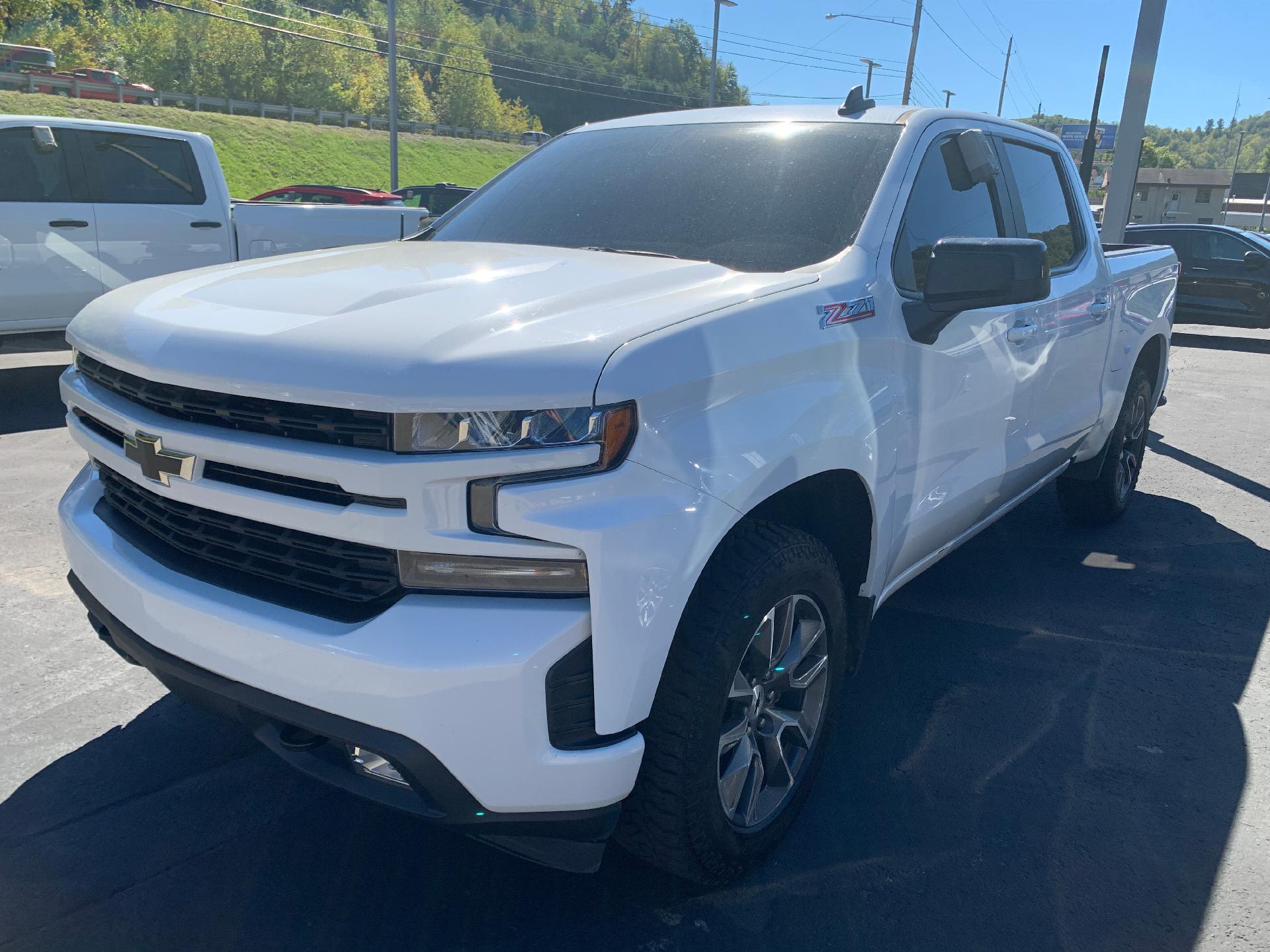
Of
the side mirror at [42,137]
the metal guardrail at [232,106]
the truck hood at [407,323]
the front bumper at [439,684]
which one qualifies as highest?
the metal guardrail at [232,106]

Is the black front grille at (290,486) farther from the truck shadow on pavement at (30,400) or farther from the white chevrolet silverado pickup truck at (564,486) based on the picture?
the truck shadow on pavement at (30,400)

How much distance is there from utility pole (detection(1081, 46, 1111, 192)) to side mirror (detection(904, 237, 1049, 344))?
23.0 m

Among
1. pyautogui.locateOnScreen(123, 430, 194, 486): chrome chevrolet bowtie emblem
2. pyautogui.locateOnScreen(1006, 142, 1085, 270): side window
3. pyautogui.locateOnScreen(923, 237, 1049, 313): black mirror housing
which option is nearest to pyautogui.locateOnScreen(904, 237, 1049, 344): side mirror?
pyautogui.locateOnScreen(923, 237, 1049, 313): black mirror housing

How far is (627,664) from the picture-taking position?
1919mm

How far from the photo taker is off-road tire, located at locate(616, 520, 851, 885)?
82.9 inches

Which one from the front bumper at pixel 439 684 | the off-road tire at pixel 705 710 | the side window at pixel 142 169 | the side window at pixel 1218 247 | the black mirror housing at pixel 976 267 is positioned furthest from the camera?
the side window at pixel 1218 247

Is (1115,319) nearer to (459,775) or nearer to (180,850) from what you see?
(459,775)

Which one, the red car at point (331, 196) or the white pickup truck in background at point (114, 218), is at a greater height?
the white pickup truck in background at point (114, 218)

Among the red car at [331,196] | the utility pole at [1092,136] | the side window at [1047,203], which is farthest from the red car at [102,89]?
the side window at [1047,203]

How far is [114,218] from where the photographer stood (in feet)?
25.3

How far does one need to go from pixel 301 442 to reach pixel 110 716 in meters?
1.71

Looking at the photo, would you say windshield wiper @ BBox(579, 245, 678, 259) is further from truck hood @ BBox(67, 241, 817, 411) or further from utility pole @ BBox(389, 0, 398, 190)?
utility pole @ BBox(389, 0, 398, 190)

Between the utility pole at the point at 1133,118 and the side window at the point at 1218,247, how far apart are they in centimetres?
363

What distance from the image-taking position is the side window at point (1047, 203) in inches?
157
